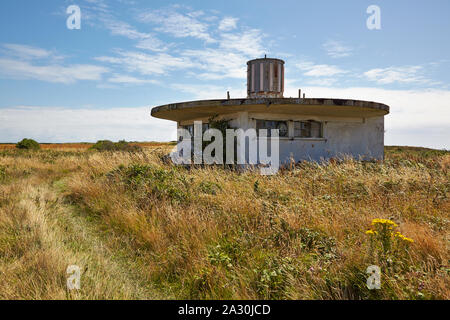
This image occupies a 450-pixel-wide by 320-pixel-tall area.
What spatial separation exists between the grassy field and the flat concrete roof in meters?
3.33

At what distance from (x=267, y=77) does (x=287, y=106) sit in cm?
345

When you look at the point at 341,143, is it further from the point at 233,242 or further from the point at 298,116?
the point at 233,242

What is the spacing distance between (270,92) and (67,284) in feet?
37.7

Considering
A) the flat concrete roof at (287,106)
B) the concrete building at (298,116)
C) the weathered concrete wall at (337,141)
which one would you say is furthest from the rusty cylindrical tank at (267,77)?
the weathered concrete wall at (337,141)

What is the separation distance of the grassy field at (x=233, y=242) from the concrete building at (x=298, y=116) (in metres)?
3.72

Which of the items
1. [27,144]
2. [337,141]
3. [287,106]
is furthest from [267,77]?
[27,144]

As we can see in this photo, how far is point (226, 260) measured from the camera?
144 inches

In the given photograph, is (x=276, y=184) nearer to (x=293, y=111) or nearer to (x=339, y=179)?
(x=339, y=179)

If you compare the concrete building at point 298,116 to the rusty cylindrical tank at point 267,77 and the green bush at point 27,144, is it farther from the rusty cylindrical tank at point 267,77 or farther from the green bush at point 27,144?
the green bush at point 27,144

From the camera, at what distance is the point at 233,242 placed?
14.1 feet

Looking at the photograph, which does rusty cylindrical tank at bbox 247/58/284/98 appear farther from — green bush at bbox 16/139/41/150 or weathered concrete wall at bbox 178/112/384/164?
green bush at bbox 16/139/41/150

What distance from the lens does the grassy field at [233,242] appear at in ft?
10.4

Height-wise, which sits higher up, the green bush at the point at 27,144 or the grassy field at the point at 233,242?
the green bush at the point at 27,144
